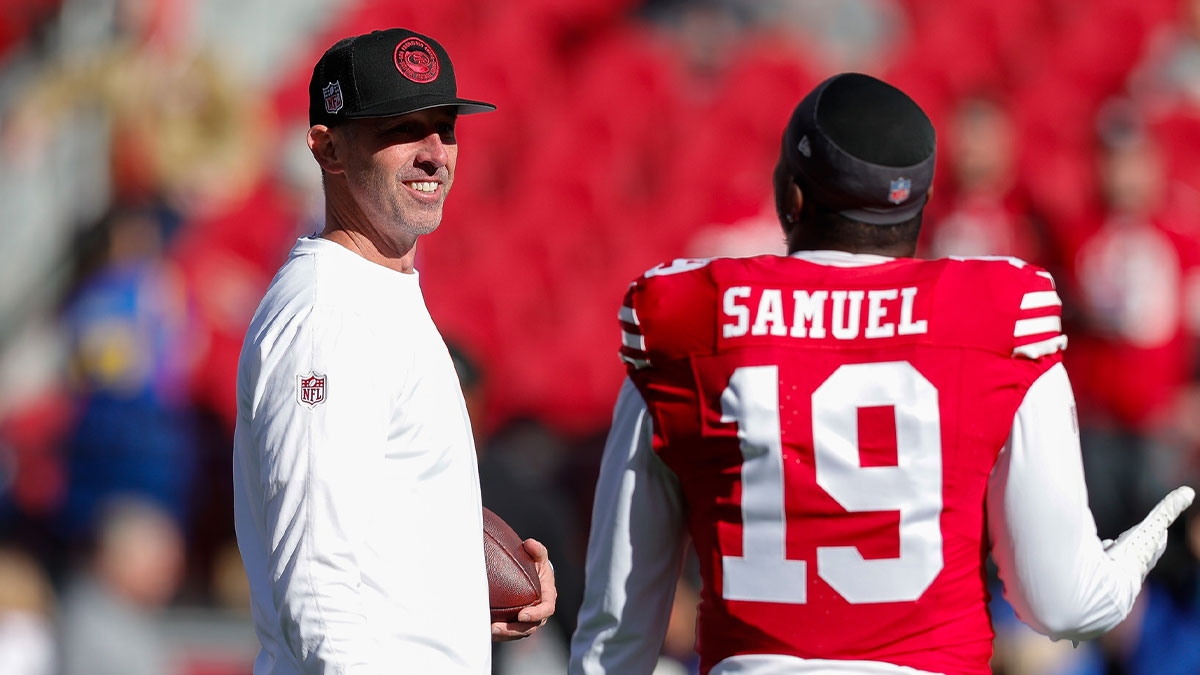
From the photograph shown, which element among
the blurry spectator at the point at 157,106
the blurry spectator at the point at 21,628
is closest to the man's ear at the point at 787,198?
the blurry spectator at the point at 21,628

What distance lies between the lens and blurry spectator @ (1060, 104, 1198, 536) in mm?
5426

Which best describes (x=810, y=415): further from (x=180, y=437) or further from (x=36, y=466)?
(x=36, y=466)

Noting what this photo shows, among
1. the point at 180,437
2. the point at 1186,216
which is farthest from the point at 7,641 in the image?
the point at 1186,216

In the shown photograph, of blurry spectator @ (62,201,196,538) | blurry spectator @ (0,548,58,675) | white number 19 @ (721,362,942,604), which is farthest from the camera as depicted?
blurry spectator @ (62,201,196,538)

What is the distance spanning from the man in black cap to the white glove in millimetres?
1008

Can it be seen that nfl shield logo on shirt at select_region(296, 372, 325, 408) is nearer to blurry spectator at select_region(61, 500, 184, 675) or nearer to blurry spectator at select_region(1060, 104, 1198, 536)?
blurry spectator at select_region(61, 500, 184, 675)

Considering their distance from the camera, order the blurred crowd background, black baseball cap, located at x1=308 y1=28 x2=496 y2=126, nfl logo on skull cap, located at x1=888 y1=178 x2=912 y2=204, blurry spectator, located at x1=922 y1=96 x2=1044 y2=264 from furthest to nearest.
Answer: blurry spectator, located at x1=922 y1=96 x2=1044 y2=264 → the blurred crowd background → nfl logo on skull cap, located at x1=888 y1=178 x2=912 y2=204 → black baseball cap, located at x1=308 y1=28 x2=496 y2=126

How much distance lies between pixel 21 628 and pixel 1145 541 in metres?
4.13

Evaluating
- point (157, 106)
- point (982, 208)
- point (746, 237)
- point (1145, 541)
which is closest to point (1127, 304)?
point (982, 208)

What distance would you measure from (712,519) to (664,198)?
5.26 meters

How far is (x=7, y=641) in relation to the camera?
531 centimetres

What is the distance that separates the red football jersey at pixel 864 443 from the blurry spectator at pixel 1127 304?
323cm

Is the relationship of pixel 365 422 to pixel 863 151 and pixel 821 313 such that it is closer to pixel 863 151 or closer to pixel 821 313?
pixel 821 313

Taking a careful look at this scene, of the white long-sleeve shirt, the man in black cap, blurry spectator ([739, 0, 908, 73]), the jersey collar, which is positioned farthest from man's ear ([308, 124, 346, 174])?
blurry spectator ([739, 0, 908, 73])
